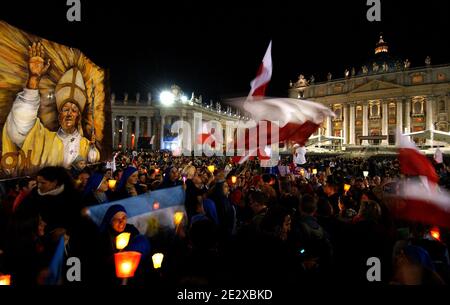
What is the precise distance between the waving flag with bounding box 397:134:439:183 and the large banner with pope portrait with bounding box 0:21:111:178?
8.61 metres

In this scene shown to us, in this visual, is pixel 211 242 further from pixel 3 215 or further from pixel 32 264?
pixel 3 215

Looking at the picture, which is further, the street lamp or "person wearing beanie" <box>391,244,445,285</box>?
the street lamp

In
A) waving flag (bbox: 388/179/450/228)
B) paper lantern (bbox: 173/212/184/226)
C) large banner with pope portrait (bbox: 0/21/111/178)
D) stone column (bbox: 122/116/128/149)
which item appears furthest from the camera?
stone column (bbox: 122/116/128/149)

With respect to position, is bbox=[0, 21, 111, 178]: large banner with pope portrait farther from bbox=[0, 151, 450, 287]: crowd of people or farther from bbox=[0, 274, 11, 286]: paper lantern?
bbox=[0, 274, 11, 286]: paper lantern

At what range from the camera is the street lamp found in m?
77.6

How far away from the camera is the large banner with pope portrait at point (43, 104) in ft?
21.2

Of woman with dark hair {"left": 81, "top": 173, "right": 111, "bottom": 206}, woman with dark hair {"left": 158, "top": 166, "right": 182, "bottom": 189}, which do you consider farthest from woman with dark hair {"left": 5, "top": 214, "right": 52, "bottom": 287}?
woman with dark hair {"left": 158, "top": 166, "right": 182, "bottom": 189}

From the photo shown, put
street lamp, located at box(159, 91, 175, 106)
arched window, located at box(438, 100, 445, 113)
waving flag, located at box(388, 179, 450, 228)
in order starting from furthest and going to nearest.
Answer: street lamp, located at box(159, 91, 175, 106) < arched window, located at box(438, 100, 445, 113) < waving flag, located at box(388, 179, 450, 228)

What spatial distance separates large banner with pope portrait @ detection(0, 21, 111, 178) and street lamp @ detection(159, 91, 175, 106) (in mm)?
68350

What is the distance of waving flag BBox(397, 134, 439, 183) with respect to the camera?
5.55 m

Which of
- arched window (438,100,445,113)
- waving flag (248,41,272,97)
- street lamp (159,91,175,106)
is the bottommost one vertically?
waving flag (248,41,272,97)

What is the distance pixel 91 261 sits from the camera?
3.12 meters

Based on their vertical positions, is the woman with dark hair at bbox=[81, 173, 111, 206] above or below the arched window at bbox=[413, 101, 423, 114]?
below

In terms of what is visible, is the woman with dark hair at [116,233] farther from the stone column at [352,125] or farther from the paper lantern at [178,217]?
the stone column at [352,125]
